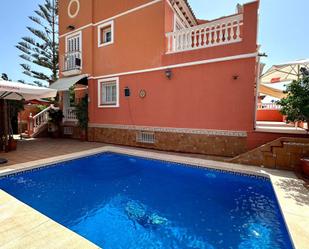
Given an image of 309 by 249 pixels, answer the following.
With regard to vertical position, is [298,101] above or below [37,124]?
above

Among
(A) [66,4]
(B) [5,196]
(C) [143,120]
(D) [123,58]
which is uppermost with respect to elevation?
(A) [66,4]

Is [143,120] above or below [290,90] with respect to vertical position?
below

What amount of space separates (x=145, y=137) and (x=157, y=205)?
7.45 metres

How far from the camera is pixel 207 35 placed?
410 inches

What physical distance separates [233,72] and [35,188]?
33.3 feet

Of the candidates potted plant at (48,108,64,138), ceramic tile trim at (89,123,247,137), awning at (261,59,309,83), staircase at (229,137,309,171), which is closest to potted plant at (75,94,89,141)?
ceramic tile trim at (89,123,247,137)

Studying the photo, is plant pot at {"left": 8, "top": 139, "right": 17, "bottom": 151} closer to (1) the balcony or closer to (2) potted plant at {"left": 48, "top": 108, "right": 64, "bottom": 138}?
(2) potted plant at {"left": 48, "top": 108, "right": 64, "bottom": 138}

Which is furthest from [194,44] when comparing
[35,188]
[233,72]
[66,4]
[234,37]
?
[66,4]

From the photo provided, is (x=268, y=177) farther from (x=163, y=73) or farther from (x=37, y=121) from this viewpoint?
(x=37, y=121)

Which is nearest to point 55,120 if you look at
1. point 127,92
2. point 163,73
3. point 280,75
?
point 127,92

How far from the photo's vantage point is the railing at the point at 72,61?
609 inches

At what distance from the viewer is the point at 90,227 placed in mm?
4324

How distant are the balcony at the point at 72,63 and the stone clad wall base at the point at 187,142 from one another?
234 inches

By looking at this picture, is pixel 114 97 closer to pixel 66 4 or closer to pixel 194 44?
pixel 194 44
